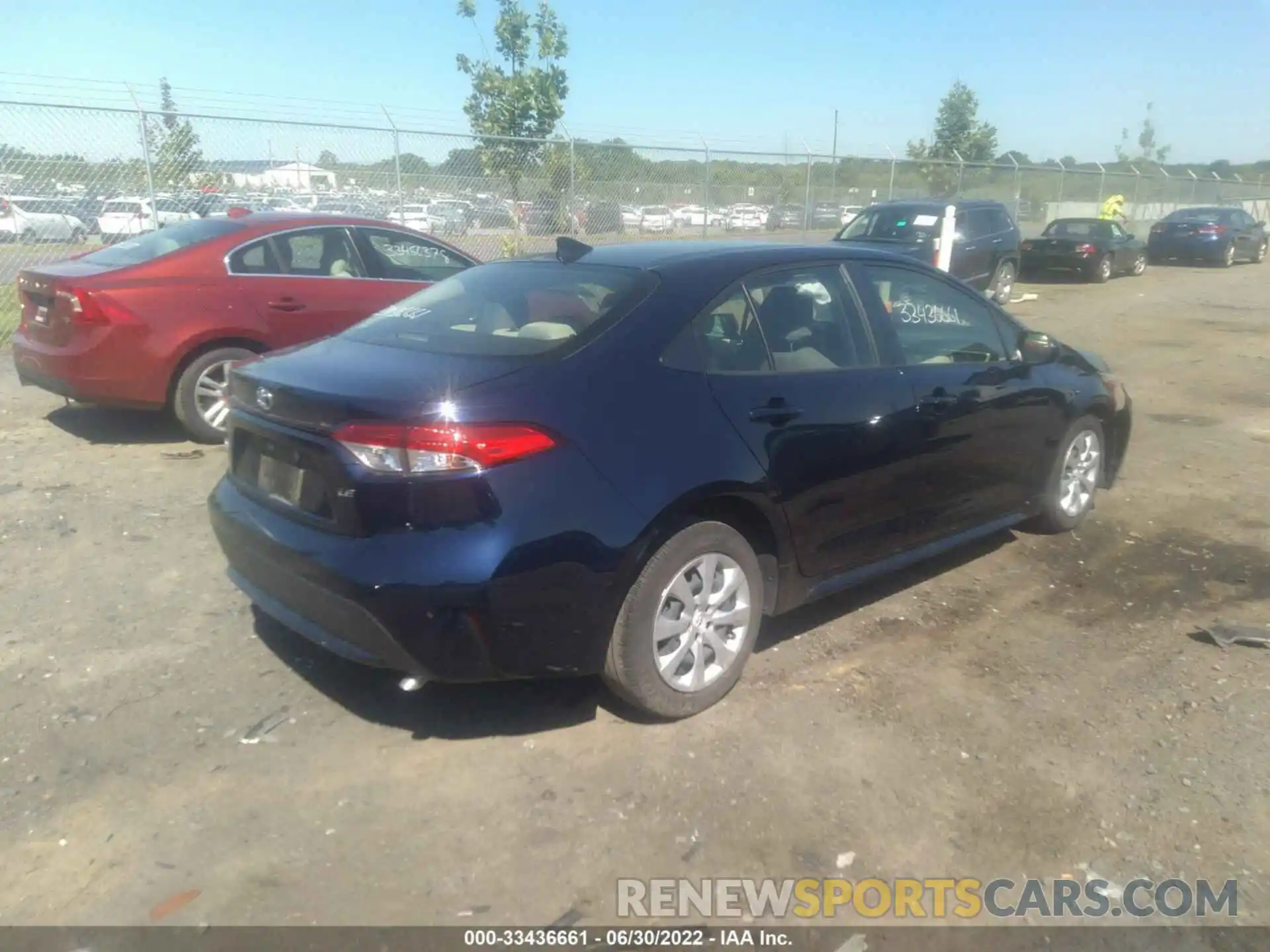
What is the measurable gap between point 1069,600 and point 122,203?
11.1m

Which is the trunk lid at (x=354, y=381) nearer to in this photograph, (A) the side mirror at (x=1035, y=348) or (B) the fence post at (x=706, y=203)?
(A) the side mirror at (x=1035, y=348)

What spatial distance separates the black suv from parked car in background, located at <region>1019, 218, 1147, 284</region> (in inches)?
126

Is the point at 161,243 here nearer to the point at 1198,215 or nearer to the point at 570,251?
the point at 570,251

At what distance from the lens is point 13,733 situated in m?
3.39

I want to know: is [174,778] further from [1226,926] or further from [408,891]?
[1226,926]

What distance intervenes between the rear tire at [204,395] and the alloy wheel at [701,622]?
452 cm

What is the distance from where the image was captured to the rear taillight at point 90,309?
6359mm

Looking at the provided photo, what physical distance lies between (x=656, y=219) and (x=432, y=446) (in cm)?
1557

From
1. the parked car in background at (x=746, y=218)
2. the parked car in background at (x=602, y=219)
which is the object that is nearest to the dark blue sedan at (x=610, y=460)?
the parked car in background at (x=602, y=219)

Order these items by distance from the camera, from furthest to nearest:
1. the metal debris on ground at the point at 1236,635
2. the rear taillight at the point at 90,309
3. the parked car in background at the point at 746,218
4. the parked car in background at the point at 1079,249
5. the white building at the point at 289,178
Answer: the parked car in background at the point at 1079,249, the parked car in background at the point at 746,218, the white building at the point at 289,178, the rear taillight at the point at 90,309, the metal debris on ground at the point at 1236,635

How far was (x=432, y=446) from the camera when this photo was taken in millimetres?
2924

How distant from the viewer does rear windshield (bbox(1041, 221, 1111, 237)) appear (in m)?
20.3

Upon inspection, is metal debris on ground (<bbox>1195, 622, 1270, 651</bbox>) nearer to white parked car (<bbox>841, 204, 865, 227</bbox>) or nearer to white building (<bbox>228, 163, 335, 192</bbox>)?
white building (<bbox>228, 163, 335, 192</bbox>)

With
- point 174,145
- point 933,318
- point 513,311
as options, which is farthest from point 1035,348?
point 174,145
